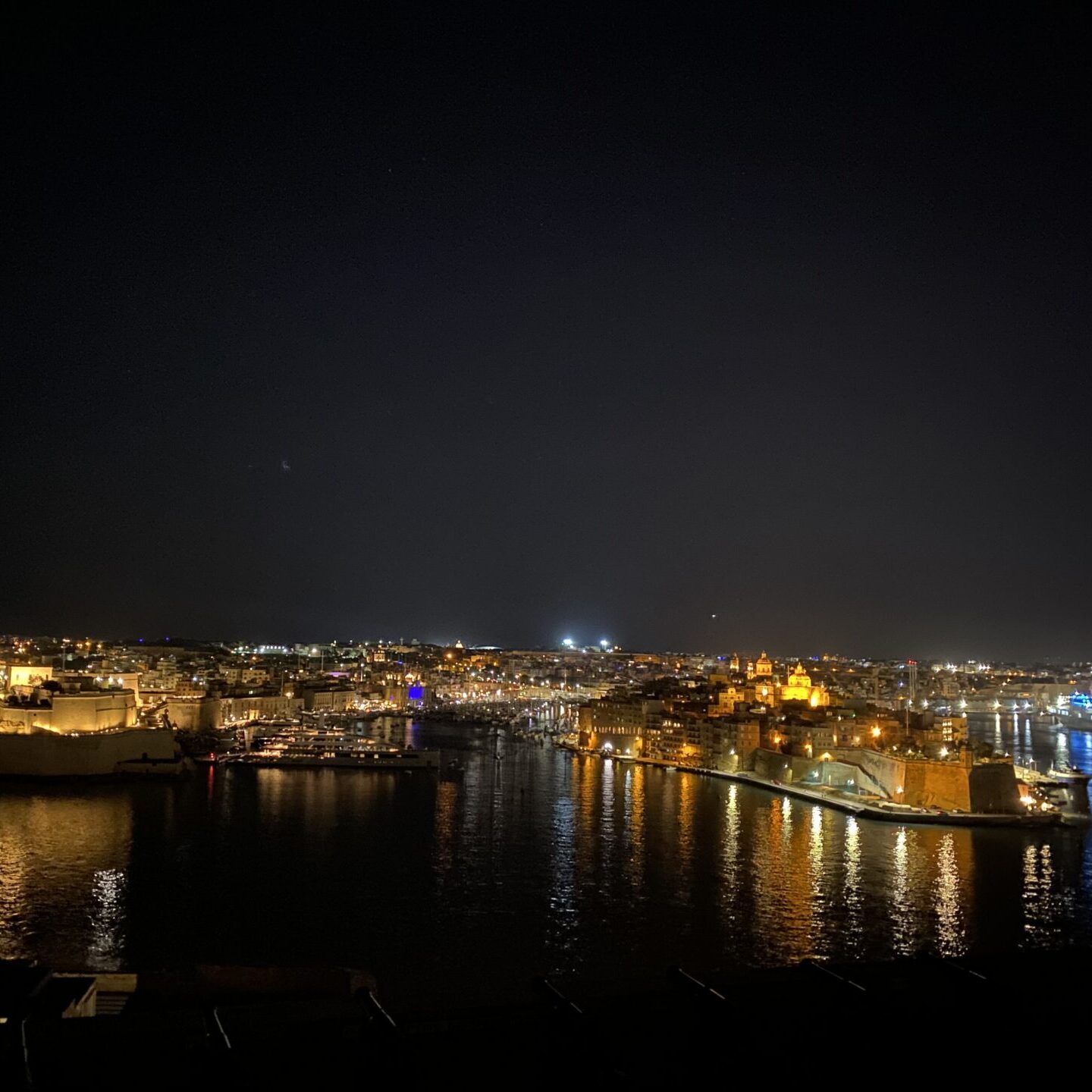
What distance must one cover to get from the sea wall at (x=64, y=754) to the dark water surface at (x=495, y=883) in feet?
2.73

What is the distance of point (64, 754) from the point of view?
15297 mm

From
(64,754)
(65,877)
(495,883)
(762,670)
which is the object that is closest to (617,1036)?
(495,883)

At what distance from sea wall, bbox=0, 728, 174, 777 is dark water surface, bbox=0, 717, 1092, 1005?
2.73ft

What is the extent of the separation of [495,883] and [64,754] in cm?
1008

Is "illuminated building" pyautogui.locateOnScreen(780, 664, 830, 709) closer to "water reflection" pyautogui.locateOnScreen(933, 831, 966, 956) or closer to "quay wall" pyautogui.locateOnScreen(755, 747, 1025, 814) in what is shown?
"quay wall" pyautogui.locateOnScreen(755, 747, 1025, 814)

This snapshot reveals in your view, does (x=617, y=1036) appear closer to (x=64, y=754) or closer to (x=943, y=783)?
(x=943, y=783)

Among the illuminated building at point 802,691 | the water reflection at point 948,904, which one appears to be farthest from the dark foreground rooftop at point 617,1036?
the illuminated building at point 802,691

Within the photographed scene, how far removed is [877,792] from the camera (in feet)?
48.3

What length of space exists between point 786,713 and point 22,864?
618 inches

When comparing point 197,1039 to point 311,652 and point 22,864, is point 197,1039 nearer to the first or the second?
point 22,864

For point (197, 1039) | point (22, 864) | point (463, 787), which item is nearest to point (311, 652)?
point (463, 787)

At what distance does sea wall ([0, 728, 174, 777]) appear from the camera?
15086 mm

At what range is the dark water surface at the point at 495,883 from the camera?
259 inches

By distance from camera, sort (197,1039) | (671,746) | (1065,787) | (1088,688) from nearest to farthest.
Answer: (197,1039) < (1065,787) < (671,746) < (1088,688)
